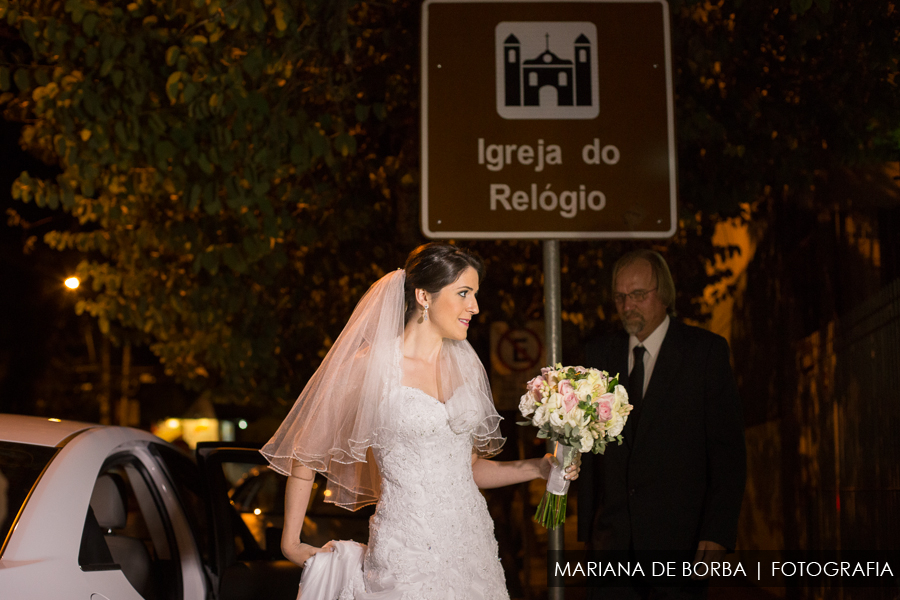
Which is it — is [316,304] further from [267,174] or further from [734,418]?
[734,418]

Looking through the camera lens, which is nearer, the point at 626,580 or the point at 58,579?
the point at 58,579

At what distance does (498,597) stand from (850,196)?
5.96 meters

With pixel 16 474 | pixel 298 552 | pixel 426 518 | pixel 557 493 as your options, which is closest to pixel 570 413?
pixel 557 493

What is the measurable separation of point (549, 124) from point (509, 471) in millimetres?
1407

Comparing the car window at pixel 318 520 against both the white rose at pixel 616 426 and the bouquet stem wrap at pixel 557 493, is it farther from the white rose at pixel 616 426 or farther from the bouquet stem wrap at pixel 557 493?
the white rose at pixel 616 426

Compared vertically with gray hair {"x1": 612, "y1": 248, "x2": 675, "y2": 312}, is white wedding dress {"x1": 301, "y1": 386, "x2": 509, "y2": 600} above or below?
below

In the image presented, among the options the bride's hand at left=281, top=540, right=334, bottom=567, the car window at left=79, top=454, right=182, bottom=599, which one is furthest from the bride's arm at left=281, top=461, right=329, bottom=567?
the car window at left=79, top=454, right=182, bottom=599

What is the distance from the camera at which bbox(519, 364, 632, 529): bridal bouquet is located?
3.48 metres

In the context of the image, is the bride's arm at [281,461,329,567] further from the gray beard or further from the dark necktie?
the gray beard

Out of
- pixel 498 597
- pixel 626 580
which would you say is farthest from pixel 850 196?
pixel 498 597

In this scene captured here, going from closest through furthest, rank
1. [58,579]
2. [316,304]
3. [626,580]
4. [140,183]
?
1. [58,579]
2. [626,580]
3. [140,183]
4. [316,304]

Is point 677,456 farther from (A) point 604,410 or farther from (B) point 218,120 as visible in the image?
(B) point 218,120

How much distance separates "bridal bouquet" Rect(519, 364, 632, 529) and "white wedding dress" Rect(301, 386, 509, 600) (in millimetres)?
323

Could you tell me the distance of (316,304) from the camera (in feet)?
42.4
